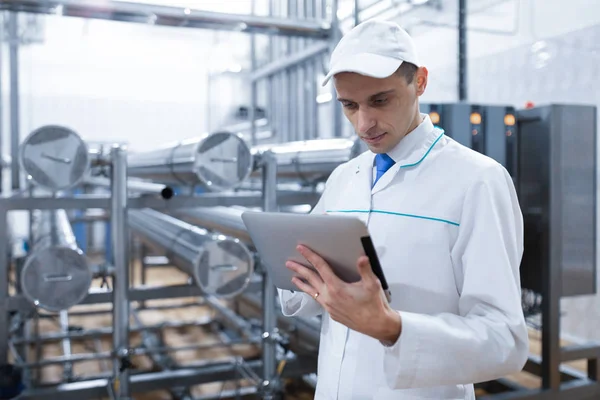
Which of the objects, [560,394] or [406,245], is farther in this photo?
[560,394]

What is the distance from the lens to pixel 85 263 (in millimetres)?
1815

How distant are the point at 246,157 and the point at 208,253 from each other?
35cm

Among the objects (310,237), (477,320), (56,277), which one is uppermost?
(310,237)

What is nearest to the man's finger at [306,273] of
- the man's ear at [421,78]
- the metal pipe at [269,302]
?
the man's ear at [421,78]

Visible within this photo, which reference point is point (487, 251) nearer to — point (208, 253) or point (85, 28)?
point (208, 253)

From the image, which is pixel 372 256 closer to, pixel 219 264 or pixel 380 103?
pixel 380 103

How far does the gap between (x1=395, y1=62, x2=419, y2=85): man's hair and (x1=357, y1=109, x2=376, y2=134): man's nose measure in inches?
2.9

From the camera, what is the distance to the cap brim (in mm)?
814

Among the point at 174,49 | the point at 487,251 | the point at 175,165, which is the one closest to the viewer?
the point at 487,251

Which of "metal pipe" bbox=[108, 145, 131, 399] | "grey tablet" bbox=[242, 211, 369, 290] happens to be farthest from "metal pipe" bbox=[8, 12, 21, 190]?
"grey tablet" bbox=[242, 211, 369, 290]

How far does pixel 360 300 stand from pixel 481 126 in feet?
5.76

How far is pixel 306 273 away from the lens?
797mm

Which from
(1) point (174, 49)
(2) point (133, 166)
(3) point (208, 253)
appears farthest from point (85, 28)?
(3) point (208, 253)

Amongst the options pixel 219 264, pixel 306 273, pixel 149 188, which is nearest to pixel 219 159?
pixel 219 264
